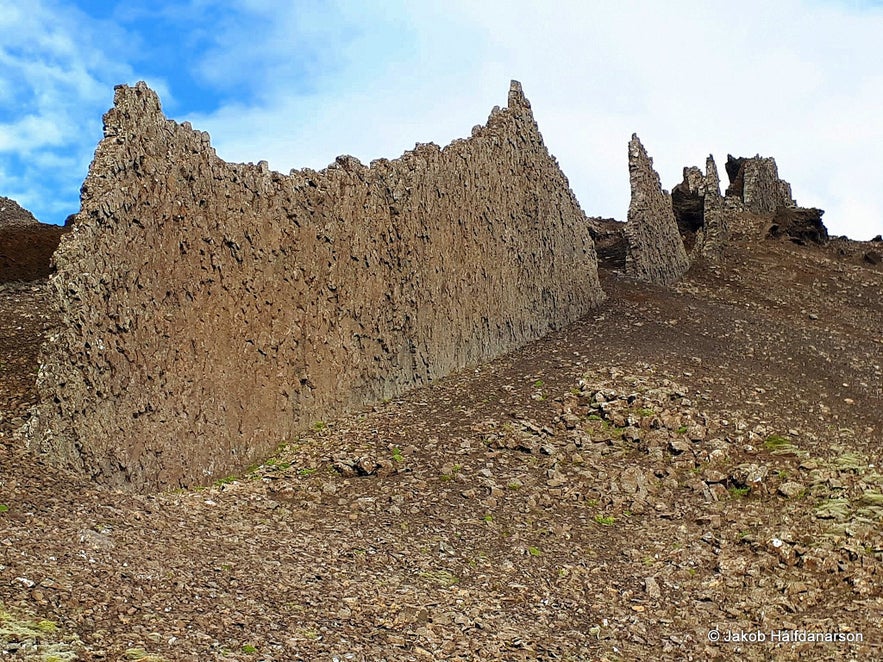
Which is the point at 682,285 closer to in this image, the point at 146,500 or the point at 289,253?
the point at 289,253

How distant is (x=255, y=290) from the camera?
13.9 m

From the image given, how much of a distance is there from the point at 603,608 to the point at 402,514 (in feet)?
9.82

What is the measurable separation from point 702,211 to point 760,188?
5.25 metres

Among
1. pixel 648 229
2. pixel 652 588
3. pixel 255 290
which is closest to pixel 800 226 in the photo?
pixel 648 229

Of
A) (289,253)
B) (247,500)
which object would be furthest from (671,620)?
(289,253)

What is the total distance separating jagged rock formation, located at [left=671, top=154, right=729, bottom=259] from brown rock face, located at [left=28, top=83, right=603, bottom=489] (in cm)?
1182

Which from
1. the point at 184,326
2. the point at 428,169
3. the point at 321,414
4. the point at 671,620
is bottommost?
the point at 671,620

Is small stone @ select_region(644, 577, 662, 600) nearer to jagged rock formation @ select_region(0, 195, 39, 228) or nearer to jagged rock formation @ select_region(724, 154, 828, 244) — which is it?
jagged rock formation @ select_region(724, 154, 828, 244)

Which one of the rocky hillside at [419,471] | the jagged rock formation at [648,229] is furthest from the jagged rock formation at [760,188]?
the rocky hillside at [419,471]

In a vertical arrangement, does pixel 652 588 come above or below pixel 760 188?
below

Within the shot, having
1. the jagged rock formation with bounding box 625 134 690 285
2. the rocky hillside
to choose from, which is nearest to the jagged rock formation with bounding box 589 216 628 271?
the jagged rock formation with bounding box 625 134 690 285

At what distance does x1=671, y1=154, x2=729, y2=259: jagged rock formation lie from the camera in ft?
99.4

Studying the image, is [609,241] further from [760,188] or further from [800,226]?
[760,188]

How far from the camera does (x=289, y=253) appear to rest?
1459cm
